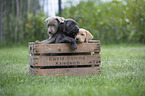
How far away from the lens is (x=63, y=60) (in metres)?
3.46

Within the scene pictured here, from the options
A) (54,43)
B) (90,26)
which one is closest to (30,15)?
(90,26)

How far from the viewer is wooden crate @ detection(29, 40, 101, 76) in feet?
11.1

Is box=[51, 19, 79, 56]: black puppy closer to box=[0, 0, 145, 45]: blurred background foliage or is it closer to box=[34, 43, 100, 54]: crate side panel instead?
box=[34, 43, 100, 54]: crate side panel

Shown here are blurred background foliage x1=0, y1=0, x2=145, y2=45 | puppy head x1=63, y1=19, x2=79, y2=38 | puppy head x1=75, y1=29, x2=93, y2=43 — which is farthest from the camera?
blurred background foliage x1=0, y1=0, x2=145, y2=45

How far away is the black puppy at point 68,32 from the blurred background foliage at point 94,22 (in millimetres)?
5839

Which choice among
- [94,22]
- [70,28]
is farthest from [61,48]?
[94,22]

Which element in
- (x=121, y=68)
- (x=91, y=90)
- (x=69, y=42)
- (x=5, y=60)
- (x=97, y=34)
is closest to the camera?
(x=91, y=90)

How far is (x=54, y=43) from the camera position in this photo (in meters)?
3.52

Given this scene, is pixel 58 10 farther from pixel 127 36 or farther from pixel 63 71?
pixel 63 71

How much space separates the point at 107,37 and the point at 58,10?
2747mm

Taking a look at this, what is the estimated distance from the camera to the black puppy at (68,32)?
336 centimetres

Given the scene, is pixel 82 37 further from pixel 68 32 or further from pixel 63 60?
pixel 63 60

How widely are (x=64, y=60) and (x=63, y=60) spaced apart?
2 centimetres

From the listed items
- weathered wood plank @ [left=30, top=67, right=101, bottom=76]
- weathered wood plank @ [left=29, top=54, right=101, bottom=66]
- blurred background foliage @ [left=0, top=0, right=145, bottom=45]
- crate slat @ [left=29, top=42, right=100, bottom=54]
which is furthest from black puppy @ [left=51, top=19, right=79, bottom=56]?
blurred background foliage @ [left=0, top=0, right=145, bottom=45]
